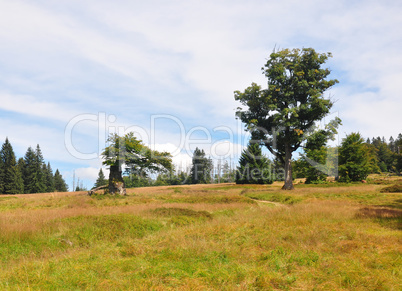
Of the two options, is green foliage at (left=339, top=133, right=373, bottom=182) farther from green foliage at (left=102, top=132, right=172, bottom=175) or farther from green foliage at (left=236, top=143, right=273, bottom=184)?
green foliage at (left=102, top=132, right=172, bottom=175)

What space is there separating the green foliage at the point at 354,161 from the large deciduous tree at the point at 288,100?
16.9 meters

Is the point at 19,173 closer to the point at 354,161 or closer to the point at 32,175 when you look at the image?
the point at 32,175

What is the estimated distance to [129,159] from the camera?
86.9 ft

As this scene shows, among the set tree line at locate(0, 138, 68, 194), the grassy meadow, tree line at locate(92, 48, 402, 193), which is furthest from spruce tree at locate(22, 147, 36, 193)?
the grassy meadow

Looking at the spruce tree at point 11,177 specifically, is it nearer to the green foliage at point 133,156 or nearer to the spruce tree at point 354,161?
the green foliage at point 133,156

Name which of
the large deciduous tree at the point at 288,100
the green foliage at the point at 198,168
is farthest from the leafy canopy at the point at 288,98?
the green foliage at the point at 198,168

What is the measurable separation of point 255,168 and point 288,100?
2828 centimetres

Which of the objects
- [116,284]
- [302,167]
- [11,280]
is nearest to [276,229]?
[116,284]

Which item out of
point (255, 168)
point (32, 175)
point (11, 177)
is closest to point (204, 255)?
point (255, 168)

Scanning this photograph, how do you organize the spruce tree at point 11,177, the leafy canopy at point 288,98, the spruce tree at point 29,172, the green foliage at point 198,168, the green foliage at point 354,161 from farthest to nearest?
the green foliage at point 198,168
the spruce tree at point 29,172
the spruce tree at point 11,177
the green foliage at point 354,161
the leafy canopy at point 288,98

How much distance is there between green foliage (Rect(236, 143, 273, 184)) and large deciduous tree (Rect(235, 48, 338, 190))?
2377 cm

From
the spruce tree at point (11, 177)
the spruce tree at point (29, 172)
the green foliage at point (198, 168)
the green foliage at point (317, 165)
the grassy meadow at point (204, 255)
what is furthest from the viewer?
the green foliage at point (198, 168)

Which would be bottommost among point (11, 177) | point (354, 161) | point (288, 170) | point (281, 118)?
point (11, 177)

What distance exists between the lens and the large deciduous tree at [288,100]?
30672 millimetres
